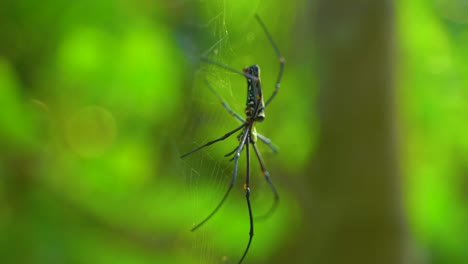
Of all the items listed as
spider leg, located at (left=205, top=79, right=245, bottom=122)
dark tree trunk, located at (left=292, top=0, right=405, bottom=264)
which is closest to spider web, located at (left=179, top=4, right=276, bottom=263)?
spider leg, located at (left=205, top=79, right=245, bottom=122)

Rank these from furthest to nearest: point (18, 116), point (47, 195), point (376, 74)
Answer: point (376, 74) < point (47, 195) < point (18, 116)

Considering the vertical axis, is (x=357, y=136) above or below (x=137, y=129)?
above

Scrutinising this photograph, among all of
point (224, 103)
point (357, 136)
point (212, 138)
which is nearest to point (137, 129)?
point (357, 136)

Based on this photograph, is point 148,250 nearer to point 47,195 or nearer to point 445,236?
point 47,195

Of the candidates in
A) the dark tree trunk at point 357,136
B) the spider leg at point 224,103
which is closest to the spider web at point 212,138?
the spider leg at point 224,103

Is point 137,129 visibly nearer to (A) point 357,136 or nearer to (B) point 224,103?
(A) point 357,136

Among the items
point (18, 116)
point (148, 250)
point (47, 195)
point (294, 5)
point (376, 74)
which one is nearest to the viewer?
point (18, 116)

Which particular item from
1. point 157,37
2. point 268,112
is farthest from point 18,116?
point 268,112

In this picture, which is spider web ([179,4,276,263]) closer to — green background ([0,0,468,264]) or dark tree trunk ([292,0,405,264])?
green background ([0,0,468,264])
